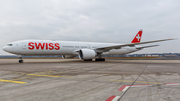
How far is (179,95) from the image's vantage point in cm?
346

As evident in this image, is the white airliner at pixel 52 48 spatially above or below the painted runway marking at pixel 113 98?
above

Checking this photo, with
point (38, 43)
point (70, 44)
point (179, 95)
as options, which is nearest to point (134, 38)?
point (70, 44)

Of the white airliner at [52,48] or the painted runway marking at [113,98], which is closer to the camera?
the painted runway marking at [113,98]

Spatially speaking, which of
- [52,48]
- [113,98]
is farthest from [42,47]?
[113,98]

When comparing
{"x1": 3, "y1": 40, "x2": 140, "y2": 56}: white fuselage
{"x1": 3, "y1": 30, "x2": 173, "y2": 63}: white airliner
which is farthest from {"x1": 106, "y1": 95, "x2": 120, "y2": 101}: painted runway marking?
{"x1": 3, "y1": 40, "x2": 140, "y2": 56}: white fuselage

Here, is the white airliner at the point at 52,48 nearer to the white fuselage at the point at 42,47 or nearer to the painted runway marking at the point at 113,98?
the white fuselage at the point at 42,47

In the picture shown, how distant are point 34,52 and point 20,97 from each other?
16346 mm

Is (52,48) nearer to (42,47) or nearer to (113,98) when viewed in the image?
(42,47)

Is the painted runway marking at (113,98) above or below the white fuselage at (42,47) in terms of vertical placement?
below

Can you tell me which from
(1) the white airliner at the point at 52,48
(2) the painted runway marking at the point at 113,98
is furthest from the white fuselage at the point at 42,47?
(2) the painted runway marking at the point at 113,98

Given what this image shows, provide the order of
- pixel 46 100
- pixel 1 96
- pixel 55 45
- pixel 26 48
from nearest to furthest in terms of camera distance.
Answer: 1. pixel 46 100
2. pixel 1 96
3. pixel 26 48
4. pixel 55 45

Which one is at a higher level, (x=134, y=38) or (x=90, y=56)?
(x=134, y=38)

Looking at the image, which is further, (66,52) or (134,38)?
(134,38)

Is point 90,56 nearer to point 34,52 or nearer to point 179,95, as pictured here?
point 34,52
